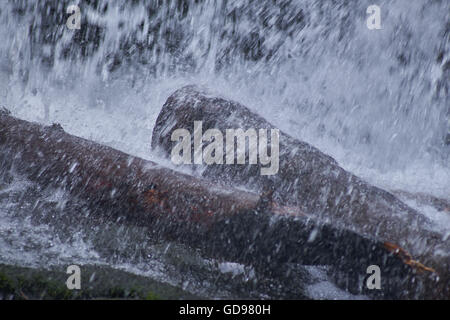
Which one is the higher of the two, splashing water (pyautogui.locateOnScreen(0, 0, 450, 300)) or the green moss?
splashing water (pyautogui.locateOnScreen(0, 0, 450, 300))

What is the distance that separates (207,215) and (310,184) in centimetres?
112

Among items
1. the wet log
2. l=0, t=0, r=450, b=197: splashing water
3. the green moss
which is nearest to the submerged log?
the wet log

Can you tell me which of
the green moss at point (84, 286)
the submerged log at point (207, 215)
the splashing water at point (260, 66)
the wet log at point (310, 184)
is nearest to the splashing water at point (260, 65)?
the splashing water at point (260, 66)

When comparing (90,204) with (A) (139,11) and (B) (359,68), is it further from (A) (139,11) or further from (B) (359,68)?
(B) (359,68)

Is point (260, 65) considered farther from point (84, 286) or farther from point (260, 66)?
point (84, 286)

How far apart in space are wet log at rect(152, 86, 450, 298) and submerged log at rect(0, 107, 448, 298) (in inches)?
5.2

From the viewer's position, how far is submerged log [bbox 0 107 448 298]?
2014 millimetres

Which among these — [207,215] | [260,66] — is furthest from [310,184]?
[260,66]

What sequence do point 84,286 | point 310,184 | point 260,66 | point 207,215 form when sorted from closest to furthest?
point 84,286 → point 207,215 → point 310,184 → point 260,66

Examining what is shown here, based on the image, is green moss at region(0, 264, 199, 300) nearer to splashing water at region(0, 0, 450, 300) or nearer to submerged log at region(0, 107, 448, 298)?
submerged log at region(0, 107, 448, 298)

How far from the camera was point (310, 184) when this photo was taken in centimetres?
300

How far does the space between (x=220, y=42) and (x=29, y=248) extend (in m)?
5.60
